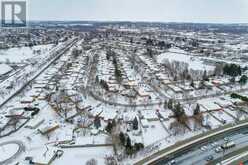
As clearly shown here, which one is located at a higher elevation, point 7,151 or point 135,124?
point 135,124

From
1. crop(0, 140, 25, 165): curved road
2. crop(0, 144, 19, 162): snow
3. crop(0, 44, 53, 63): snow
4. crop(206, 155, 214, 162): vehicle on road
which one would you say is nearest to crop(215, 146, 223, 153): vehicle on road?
crop(206, 155, 214, 162): vehicle on road

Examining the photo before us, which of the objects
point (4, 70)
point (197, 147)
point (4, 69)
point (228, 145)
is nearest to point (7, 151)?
point (197, 147)

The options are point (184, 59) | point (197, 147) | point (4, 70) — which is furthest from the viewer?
point (184, 59)

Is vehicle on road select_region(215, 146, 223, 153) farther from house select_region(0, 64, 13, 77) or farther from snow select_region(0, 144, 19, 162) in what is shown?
house select_region(0, 64, 13, 77)

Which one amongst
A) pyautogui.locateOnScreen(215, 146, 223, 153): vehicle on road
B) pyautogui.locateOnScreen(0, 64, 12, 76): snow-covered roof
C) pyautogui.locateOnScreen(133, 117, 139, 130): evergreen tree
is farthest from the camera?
pyautogui.locateOnScreen(0, 64, 12, 76): snow-covered roof

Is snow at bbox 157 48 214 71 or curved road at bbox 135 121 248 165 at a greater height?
snow at bbox 157 48 214 71

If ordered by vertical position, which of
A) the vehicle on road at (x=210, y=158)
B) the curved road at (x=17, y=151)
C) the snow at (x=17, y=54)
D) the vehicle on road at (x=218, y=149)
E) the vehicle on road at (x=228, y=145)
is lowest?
the curved road at (x=17, y=151)

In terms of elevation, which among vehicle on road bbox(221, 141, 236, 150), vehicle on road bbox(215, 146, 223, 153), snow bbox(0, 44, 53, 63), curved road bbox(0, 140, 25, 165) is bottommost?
curved road bbox(0, 140, 25, 165)

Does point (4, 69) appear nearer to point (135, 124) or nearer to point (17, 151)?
point (17, 151)

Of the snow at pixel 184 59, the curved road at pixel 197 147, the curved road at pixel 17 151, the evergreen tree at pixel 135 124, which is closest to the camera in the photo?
the curved road at pixel 197 147

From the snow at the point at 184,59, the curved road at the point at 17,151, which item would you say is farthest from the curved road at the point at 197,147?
the snow at the point at 184,59

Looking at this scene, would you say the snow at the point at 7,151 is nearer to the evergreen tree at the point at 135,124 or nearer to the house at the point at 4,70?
the evergreen tree at the point at 135,124

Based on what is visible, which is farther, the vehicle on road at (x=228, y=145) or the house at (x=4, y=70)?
the house at (x=4, y=70)
